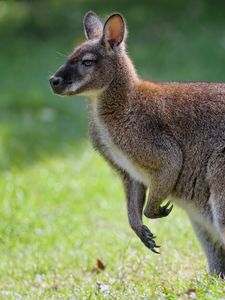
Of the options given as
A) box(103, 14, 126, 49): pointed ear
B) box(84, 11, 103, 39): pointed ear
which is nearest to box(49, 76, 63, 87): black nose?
box(103, 14, 126, 49): pointed ear

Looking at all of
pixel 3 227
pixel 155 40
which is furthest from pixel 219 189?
pixel 155 40

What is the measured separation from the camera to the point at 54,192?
9430 millimetres

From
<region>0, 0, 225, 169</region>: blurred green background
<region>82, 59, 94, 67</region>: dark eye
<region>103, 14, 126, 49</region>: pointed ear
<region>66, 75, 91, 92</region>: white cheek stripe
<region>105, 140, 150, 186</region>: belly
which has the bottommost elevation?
<region>105, 140, 150, 186</region>: belly

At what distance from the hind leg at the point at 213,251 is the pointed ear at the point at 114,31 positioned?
1279mm

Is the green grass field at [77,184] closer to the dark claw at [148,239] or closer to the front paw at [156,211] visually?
the dark claw at [148,239]

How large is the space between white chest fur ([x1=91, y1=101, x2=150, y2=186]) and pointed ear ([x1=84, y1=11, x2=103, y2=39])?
55 centimetres

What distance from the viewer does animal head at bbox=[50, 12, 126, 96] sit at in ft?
18.1

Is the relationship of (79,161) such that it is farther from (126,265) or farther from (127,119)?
(127,119)

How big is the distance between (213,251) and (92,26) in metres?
1.77

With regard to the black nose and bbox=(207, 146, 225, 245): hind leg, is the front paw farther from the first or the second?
the black nose

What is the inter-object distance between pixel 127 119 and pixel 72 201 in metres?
3.72

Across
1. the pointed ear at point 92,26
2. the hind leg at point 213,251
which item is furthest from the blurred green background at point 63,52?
the hind leg at point 213,251

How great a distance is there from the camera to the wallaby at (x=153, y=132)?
17.7 feet

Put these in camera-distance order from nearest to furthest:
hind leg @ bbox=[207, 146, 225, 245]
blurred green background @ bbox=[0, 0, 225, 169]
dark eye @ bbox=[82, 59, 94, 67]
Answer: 1. hind leg @ bbox=[207, 146, 225, 245]
2. dark eye @ bbox=[82, 59, 94, 67]
3. blurred green background @ bbox=[0, 0, 225, 169]
